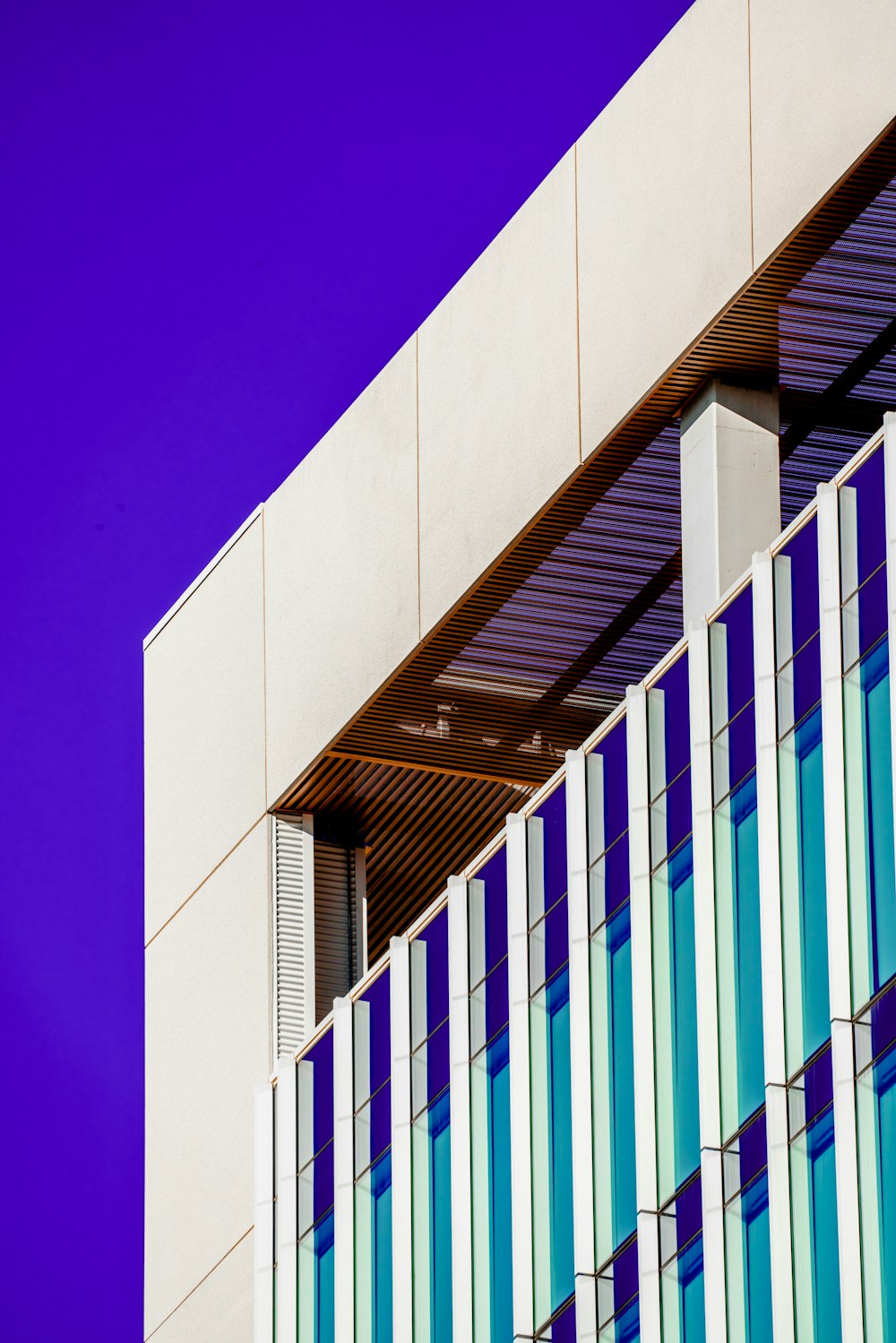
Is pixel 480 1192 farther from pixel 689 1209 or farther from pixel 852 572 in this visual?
pixel 852 572

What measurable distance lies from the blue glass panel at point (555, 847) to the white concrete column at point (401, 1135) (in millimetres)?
2642

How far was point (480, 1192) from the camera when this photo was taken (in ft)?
86.6

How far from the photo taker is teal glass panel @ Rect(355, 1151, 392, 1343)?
90.6 ft

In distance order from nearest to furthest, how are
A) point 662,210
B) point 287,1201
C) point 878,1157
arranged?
point 878,1157 < point 662,210 < point 287,1201

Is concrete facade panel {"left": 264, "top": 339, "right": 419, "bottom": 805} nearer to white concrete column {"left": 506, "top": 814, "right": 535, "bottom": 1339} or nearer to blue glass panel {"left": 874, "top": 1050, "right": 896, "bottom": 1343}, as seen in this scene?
white concrete column {"left": 506, "top": 814, "right": 535, "bottom": 1339}

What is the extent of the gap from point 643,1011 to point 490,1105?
11.0 feet

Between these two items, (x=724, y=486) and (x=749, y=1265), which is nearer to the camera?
(x=749, y=1265)

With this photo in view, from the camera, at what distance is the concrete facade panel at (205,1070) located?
33.6m

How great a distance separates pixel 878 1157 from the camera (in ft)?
68.1

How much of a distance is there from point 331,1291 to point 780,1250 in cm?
844

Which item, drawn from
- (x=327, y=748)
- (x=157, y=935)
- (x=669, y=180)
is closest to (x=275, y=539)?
(x=327, y=748)

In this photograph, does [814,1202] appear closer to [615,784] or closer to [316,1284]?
[615,784]

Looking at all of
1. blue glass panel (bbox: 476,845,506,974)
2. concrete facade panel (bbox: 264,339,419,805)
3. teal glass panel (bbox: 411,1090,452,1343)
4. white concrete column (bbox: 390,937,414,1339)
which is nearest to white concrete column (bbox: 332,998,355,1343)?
white concrete column (bbox: 390,937,414,1339)

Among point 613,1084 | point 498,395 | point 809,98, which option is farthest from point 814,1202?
point 498,395
